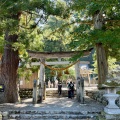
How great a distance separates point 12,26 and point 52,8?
2.37 m

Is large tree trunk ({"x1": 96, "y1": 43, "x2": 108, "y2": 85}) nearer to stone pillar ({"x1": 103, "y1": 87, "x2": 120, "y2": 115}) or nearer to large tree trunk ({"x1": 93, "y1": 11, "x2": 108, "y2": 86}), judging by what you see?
large tree trunk ({"x1": 93, "y1": 11, "x2": 108, "y2": 86})

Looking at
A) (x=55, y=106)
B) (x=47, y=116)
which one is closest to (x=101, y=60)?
(x=55, y=106)

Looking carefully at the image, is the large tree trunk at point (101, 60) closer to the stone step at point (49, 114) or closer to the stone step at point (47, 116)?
the stone step at point (49, 114)

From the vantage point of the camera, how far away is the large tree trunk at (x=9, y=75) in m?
10.1

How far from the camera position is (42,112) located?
747cm

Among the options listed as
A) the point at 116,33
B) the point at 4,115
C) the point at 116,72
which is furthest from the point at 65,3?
the point at 4,115

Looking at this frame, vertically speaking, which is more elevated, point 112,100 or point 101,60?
point 101,60

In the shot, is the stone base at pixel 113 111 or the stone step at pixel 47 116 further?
the stone step at pixel 47 116

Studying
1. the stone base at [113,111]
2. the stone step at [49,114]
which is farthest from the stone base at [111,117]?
the stone step at [49,114]

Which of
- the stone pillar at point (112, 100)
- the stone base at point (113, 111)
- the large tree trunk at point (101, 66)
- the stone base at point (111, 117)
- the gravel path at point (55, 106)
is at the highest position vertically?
the large tree trunk at point (101, 66)

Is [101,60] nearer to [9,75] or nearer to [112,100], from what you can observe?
[112,100]

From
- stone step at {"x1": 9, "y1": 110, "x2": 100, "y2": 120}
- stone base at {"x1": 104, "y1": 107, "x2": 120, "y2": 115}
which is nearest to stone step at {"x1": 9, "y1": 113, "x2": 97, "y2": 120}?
stone step at {"x1": 9, "y1": 110, "x2": 100, "y2": 120}

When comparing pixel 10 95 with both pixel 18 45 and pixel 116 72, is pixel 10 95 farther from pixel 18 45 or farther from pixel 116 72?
pixel 116 72

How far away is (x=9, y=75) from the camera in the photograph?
1029 centimetres
